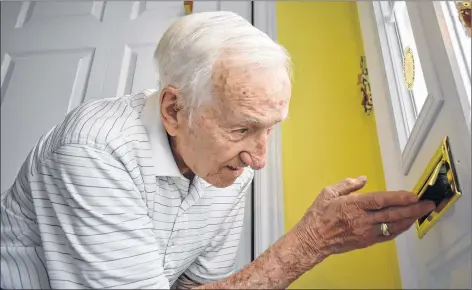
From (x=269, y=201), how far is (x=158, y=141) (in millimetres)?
411

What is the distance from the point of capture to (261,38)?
61 centimetres

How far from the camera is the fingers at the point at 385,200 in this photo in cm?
56

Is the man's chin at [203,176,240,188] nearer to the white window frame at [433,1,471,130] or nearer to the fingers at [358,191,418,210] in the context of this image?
the fingers at [358,191,418,210]

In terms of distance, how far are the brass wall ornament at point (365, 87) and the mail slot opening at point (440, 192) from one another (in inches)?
14.2

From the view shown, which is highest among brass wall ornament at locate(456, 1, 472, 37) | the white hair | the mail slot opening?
brass wall ornament at locate(456, 1, 472, 37)

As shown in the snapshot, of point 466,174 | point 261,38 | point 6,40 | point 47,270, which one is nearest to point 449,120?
point 466,174

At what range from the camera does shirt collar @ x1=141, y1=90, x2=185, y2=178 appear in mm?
646

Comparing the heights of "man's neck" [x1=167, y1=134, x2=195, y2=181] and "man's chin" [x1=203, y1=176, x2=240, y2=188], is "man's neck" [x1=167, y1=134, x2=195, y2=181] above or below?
above

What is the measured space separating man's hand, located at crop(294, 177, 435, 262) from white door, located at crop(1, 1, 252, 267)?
34 centimetres

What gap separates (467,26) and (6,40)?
0.94 m

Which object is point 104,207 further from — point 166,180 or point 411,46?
point 411,46

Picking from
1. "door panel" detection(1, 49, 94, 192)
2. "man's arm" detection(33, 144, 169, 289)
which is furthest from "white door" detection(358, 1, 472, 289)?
"door panel" detection(1, 49, 94, 192)

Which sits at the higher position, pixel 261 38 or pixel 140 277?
pixel 261 38

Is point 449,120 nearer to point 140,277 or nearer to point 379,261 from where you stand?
point 379,261
